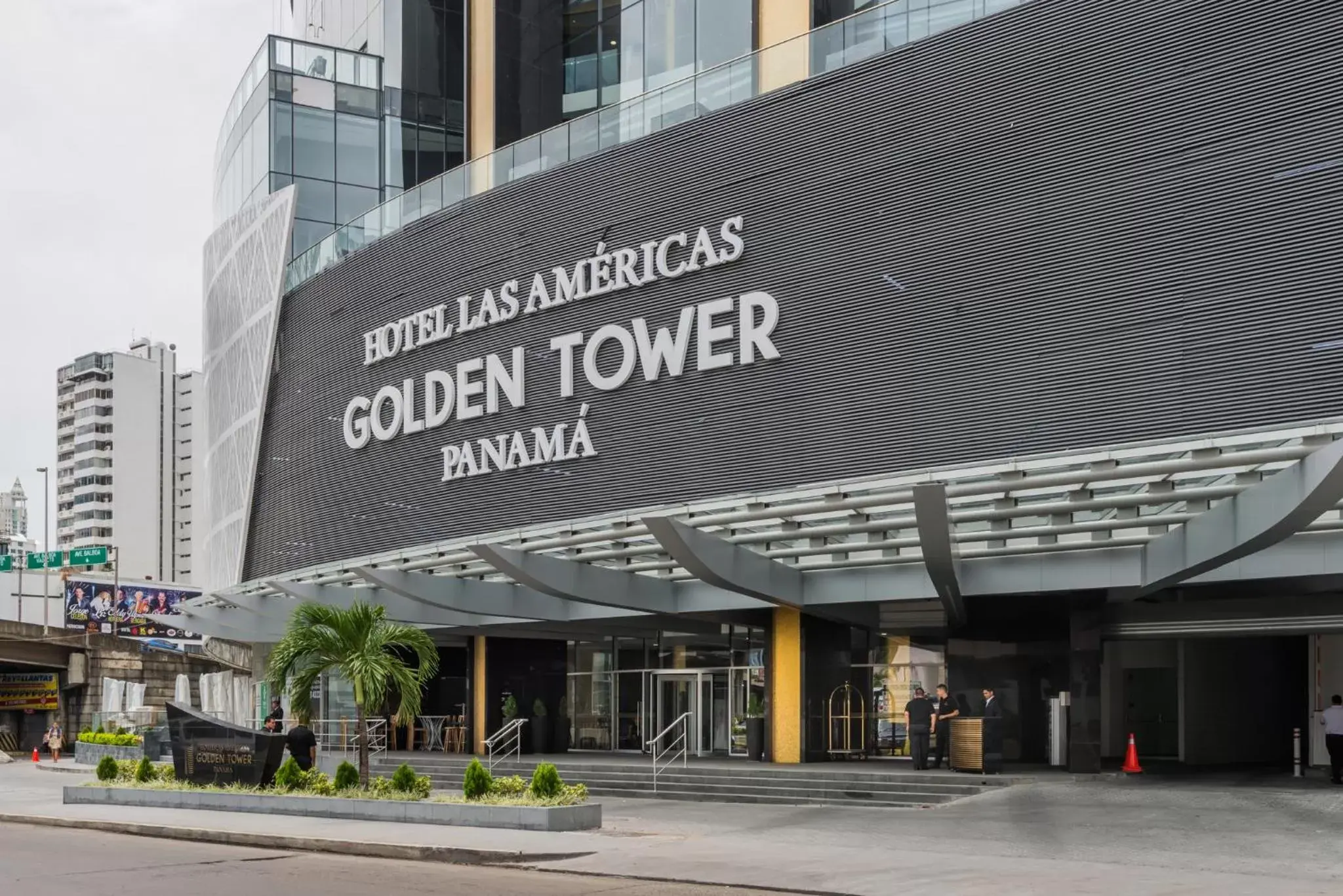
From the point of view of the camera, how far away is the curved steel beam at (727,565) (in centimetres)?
2442

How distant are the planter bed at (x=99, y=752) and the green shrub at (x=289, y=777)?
19317 millimetres

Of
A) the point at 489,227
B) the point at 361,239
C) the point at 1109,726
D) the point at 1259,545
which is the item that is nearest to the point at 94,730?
the point at 361,239

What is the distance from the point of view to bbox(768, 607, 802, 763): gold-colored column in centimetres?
3141

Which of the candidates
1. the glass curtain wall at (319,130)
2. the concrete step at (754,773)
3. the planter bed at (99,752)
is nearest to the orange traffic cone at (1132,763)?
the concrete step at (754,773)

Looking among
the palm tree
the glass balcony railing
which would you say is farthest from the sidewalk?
the glass balcony railing

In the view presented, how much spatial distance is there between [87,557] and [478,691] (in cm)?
4168

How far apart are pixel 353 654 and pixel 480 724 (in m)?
17.4

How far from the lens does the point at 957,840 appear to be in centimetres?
1811

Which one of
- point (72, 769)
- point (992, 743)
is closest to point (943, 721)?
point (992, 743)

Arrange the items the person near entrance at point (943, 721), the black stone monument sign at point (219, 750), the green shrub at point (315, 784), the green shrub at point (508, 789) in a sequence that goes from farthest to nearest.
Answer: the person near entrance at point (943, 721), the black stone monument sign at point (219, 750), the green shrub at point (315, 784), the green shrub at point (508, 789)

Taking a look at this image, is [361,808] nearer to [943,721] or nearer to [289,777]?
[289,777]

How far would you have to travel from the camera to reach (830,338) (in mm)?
27047

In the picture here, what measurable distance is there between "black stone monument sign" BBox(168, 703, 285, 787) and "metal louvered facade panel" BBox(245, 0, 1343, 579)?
839cm

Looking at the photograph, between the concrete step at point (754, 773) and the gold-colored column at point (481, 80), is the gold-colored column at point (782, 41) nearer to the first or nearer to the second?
the gold-colored column at point (481, 80)
